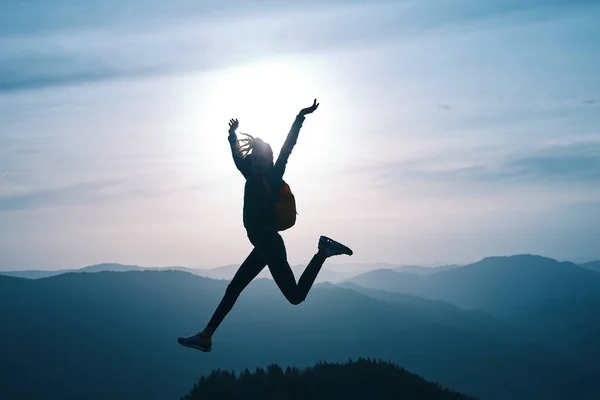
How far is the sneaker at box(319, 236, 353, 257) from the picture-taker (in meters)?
7.03

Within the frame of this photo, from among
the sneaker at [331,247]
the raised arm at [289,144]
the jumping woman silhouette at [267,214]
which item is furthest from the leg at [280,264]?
the raised arm at [289,144]

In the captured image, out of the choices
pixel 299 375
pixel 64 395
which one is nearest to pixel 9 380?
pixel 64 395

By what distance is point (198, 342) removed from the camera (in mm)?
6902

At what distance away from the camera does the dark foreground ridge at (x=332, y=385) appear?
79637mm

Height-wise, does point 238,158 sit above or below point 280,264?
above

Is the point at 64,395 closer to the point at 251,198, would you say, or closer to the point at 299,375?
the point at 299,375

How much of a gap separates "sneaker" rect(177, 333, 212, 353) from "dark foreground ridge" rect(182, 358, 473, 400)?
7336 cm

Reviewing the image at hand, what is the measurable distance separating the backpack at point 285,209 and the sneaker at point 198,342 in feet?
4.95

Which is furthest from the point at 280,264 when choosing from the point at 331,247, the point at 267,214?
the point at 331,247

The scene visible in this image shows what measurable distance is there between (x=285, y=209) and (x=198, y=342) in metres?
1.80

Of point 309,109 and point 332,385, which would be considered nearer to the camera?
point 309,109

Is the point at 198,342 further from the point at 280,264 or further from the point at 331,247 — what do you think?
the point at 331,247

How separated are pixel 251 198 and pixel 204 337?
1687mm

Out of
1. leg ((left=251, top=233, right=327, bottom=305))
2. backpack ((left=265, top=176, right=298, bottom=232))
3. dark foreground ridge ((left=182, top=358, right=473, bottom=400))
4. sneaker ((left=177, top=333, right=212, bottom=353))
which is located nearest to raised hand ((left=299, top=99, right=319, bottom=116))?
backpack ((left=265, top=176, right=298, bottom=232))
